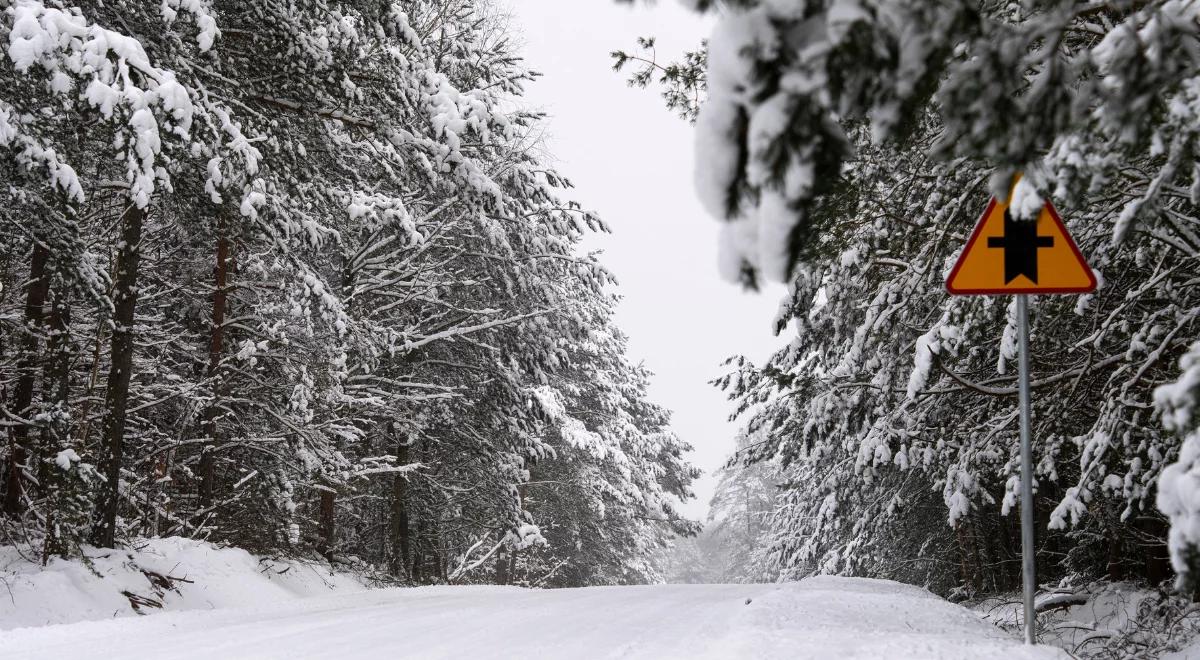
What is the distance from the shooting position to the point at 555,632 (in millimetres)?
6875

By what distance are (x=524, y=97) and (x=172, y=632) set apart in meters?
12.7

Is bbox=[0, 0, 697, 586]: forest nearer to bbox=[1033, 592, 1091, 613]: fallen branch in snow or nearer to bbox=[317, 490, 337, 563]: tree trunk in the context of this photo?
bbox=[317, 490, 337, 563]: tree trunk

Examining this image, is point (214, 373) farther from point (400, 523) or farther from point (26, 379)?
point (400, 523)

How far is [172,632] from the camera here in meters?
6.69

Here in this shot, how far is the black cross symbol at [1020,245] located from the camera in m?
5.13

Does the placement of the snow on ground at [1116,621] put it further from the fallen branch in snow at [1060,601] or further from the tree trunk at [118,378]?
the tree trunk at [118,378]

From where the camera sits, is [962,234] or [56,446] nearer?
[962,234]

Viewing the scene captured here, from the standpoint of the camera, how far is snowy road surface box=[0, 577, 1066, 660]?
562 centimetres

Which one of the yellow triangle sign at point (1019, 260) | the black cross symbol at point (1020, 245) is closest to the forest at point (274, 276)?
the yellow triangle sign at point (1019, 260)

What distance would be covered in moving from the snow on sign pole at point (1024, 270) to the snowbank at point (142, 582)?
763 centimetres

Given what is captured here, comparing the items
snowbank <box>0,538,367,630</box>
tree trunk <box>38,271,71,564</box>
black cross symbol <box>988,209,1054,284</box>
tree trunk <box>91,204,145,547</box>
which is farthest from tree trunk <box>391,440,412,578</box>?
black cross symbol <box>988,209,1054,284</box>

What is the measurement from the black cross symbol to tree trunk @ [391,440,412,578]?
13.1m

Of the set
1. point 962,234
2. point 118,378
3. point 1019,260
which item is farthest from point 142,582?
point 1019,260

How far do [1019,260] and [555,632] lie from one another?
405cm
